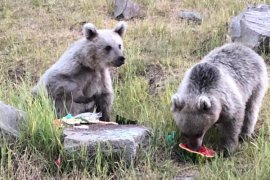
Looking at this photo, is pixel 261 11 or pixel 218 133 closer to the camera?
pixel 218 133

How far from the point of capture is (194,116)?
5.85m

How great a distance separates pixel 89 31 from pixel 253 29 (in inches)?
123

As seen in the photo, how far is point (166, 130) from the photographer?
20.4 feet

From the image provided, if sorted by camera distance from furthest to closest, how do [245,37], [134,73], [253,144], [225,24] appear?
[225,24] < [245,37] < [134,73] < [253,144]

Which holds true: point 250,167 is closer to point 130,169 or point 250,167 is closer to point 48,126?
point 130,169

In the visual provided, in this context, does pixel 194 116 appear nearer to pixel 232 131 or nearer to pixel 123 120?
pixel 232 131

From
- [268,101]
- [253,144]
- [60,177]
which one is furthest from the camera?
[268,101]

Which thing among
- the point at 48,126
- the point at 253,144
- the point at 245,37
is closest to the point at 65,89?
the point at 48,126

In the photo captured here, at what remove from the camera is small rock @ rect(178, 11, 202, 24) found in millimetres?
10667

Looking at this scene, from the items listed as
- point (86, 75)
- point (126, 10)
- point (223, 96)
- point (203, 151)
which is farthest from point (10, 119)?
point (126, 10)

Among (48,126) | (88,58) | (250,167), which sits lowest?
(250,167)

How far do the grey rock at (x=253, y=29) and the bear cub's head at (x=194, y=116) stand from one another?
317 cm

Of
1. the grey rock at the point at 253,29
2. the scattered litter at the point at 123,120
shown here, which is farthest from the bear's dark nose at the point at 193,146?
the grey rock at the point at 253,29

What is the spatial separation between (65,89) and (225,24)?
4111 millimetres
